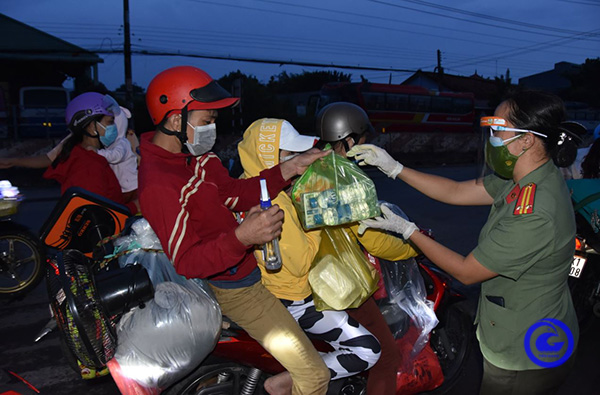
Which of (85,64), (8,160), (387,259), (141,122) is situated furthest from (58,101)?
(387,259)

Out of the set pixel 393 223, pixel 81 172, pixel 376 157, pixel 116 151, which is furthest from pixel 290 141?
pixel 116 151

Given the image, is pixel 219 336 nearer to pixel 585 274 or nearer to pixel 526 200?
pixel 526 200

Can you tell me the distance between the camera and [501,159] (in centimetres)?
209

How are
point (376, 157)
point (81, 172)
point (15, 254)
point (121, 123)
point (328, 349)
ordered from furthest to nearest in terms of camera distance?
point (15, 254), point (121, 123), point (81, 172), point (376, 157), point (328, 349)

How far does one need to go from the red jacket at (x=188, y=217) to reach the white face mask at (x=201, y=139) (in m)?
0.06

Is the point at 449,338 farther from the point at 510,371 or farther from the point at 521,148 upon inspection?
the point at 521,148

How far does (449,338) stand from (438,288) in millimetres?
438

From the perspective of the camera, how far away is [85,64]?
2438cm

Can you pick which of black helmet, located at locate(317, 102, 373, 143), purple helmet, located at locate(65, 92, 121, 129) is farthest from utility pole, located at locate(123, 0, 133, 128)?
black helmet, located at locate(317, 102, 373, 143)

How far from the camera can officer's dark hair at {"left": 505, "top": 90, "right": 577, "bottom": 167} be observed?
1.94 metres

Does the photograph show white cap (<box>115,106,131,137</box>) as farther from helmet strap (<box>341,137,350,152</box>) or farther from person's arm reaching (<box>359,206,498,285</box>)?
person's arm reaching (<box>359,206,498,285</box>)

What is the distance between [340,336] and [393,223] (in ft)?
2.19

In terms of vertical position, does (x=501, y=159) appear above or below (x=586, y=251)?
above

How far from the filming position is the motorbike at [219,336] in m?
1.87
